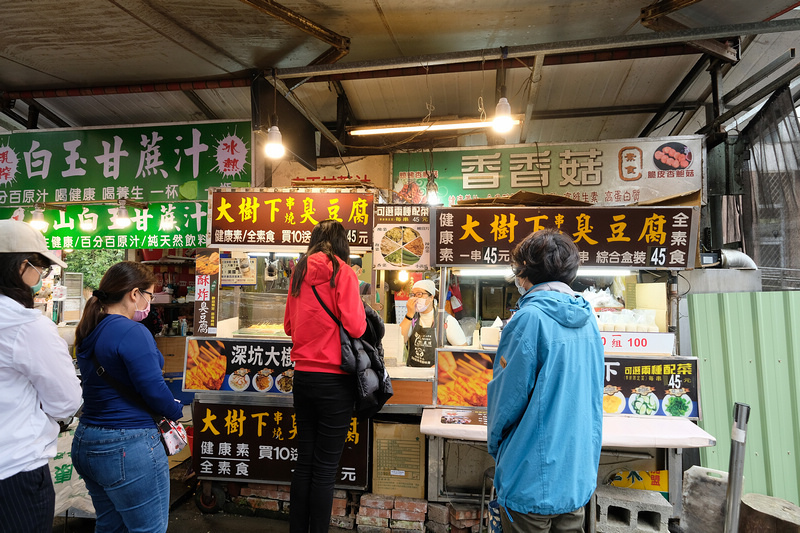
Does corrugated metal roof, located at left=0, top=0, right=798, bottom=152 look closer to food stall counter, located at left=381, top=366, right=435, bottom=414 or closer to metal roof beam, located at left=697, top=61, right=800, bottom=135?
metal roof beam, located at left=697, top=61, right=800, bottom=135

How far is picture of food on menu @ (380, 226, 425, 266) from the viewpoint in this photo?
13.2 feet

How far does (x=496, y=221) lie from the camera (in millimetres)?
3639

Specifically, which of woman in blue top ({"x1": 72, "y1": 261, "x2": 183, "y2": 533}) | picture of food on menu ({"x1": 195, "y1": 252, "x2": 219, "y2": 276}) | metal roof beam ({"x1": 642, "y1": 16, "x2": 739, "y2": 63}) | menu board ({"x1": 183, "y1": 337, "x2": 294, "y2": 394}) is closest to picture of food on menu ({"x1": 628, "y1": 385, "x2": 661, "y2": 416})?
menu board ({"x1": 183, "y1": 337, "x2": 294, "y2": 394})

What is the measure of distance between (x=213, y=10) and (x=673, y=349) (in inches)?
213

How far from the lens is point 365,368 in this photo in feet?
9.49

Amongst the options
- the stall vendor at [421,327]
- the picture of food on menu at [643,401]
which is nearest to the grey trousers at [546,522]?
the picture of food on menu at [643,401]

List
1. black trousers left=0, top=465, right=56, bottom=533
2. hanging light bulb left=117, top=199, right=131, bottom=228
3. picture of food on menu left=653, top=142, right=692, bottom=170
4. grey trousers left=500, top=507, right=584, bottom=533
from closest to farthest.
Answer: black trousers left=0, top=465, right=56, bottom=533, grey trousers left=500, top=507, right=584, bottom=533, picture of food on menu left=653, top=142, right=692, bottom=170, hanging light bulb left=117, top=199, right=131, bottom=228

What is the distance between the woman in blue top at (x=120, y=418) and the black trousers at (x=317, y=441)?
0.82 m

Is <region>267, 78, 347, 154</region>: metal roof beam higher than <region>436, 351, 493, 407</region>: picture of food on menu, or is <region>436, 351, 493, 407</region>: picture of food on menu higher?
<region>267, 78, 347, 154</region>: metal roof beam

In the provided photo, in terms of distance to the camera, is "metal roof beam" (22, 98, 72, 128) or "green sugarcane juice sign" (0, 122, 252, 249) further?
"metal roof beam" (22, 98, 72, 128)

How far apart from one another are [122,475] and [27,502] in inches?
15.5

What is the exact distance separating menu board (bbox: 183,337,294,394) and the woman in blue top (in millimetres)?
1623

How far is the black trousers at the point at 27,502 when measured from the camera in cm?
171

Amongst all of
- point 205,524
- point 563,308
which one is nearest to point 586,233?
point 563,308
